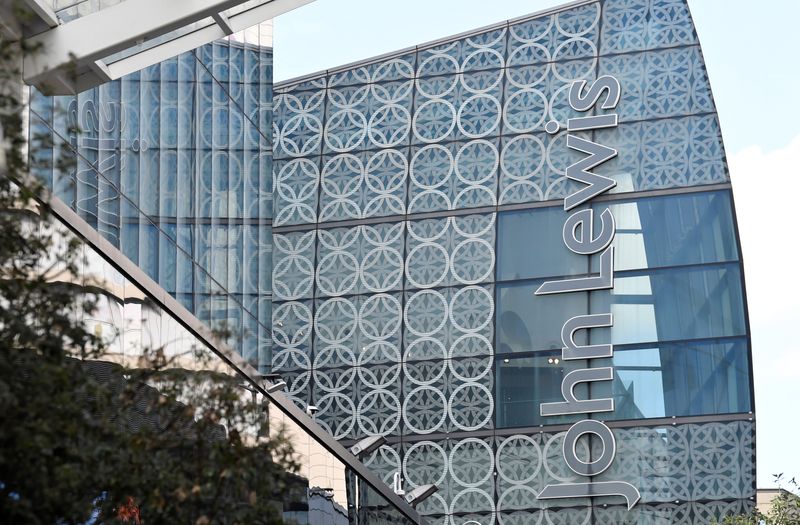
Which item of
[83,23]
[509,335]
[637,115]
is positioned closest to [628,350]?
[509,335]

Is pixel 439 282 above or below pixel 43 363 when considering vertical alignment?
above

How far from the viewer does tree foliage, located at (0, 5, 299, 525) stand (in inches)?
259

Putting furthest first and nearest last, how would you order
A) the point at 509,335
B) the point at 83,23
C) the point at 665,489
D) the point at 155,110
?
the point at 509,335
the point at 665,489
the point at 155,110
the point at 83,23

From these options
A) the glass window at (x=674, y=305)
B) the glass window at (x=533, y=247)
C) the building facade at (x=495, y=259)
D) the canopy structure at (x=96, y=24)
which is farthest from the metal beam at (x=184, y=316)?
the glass window at (x=533, y=247)

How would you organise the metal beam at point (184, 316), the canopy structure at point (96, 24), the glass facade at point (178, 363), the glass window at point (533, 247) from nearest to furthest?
the glass facade at point (178, 363) → the metal beam at point (184, 316) → the canopy structure at point (96, 24) → the glass window at point (533, 247)

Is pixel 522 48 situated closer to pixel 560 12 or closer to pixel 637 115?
pixel 560 12

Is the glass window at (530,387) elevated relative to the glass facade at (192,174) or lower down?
lower down

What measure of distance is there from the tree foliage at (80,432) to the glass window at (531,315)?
1949 cm

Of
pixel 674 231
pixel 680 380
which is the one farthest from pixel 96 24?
pixel 674 231

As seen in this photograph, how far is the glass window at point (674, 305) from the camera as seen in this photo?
26406 millimetres

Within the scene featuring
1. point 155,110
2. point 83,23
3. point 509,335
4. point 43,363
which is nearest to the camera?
point 43,363

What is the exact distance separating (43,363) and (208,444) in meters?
1.16

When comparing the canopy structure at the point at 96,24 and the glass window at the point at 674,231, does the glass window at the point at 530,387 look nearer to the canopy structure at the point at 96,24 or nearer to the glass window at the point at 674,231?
the glass window at the point at 674,231

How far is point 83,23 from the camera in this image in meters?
12.6
